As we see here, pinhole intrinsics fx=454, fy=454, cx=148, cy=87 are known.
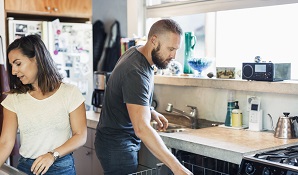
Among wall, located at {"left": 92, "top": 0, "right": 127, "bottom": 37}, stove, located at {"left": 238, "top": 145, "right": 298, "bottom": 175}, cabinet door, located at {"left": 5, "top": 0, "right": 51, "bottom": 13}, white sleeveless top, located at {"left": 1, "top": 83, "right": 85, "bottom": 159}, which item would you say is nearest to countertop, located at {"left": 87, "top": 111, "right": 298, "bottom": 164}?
stove, located at {"left": 238, "top": 145, "right": 298, "bottom": 175}

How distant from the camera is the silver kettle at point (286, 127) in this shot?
8.82 feet

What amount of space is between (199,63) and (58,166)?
59.8 inches

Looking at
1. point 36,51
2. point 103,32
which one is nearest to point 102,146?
point 36,51

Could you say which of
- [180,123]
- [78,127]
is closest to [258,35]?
[180,123]

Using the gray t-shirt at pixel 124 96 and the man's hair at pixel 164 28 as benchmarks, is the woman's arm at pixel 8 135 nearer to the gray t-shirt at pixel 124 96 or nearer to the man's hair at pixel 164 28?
the gray t-shirt at pixel 124 96

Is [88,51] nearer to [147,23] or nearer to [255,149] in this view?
[147,23]

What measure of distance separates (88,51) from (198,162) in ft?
7.98

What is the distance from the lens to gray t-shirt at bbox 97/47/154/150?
235cm

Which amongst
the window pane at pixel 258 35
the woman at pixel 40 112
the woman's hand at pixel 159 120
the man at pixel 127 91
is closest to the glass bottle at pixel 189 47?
the window pane at pixel 258 35

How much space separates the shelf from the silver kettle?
6.3 inches

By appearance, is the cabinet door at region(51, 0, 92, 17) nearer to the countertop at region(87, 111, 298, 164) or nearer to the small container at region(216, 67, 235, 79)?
the small container at region(216, 67, 235, 79)

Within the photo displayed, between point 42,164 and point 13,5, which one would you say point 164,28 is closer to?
point 42,164

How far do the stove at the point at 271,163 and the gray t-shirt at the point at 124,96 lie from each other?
1.92 feet

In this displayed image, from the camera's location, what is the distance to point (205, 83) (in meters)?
3.23
